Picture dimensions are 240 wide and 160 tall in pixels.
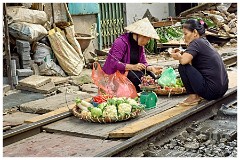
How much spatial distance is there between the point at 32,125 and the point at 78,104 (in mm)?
833

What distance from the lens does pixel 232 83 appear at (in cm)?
854

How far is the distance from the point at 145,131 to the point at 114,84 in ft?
5.34

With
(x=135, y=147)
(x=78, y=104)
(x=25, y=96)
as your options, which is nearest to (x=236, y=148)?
(x=135, y=147)

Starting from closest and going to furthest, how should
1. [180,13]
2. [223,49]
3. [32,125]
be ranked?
[32,125], [223,49], [180,13]

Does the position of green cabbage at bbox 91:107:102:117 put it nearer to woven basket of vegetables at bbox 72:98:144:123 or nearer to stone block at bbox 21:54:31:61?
woven basket of vegetables at bbox 72:98:144:123

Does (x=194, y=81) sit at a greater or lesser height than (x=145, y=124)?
greater

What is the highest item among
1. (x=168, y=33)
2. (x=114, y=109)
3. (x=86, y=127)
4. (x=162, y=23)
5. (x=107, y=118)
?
(x=162, y=23)

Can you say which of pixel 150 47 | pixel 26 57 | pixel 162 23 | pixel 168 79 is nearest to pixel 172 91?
pixel 168 79

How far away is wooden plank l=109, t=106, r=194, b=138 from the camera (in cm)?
550

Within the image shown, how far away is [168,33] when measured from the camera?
14867 mm

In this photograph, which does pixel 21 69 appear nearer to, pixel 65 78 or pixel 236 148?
pixel 65 78

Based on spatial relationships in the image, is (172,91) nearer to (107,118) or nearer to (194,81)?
(194,81)

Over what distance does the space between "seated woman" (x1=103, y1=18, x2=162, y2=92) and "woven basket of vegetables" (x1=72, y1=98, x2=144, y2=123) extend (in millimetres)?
1006

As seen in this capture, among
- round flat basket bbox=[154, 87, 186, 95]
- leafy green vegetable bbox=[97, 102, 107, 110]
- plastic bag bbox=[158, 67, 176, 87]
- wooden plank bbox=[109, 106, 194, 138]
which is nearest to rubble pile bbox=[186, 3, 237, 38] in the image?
plastic bag bbox=[158, 67, 176, 87]
